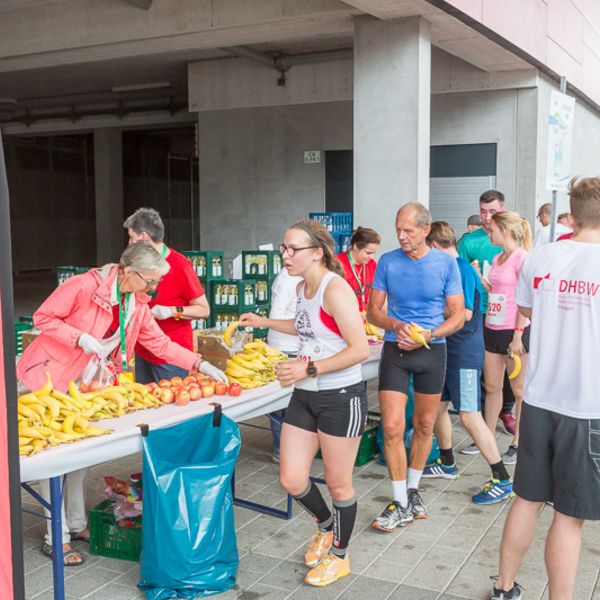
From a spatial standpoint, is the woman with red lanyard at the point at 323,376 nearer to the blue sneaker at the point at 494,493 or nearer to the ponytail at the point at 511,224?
the blue sneaker at the point at 494,493

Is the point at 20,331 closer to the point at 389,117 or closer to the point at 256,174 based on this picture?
the point at 389,117

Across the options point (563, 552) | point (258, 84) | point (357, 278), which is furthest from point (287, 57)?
point (563, 552)

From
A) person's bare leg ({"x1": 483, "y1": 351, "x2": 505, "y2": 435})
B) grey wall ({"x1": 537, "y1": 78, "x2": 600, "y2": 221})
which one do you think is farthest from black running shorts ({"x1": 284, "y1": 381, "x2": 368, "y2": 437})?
grey wall ({"x1": 537, "y1": 78, "x2": 600, "y2": 221})

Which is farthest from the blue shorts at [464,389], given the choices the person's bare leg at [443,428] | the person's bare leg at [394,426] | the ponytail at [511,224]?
the ponytail at [511,224]

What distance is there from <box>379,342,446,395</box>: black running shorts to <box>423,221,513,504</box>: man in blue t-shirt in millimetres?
547

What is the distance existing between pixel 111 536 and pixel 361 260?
309 cm

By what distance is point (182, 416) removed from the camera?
3.74 m

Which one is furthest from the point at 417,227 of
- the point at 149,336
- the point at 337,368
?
the point at 149,336

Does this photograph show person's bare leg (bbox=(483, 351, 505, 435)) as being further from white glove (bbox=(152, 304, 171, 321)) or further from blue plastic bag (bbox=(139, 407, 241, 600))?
blue plastic bag (bbox=(139, 407, 241, 600))

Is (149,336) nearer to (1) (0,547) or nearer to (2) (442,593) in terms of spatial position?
(2) (442,593)

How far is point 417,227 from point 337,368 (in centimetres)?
120

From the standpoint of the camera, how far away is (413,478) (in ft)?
15.2

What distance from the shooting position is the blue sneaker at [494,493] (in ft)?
16.0

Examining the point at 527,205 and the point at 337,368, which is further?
the point at 527,205
